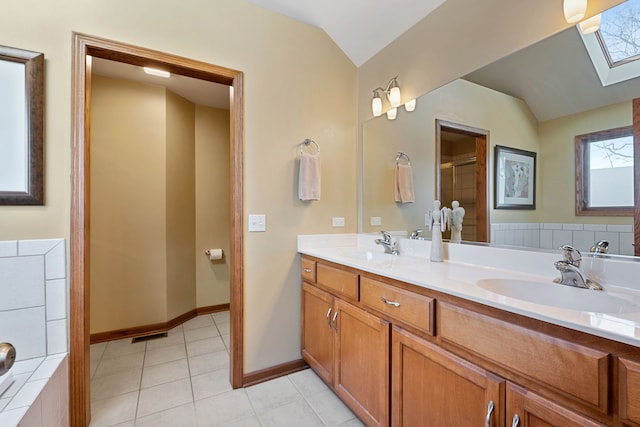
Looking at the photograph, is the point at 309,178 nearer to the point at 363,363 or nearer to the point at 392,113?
the point at 392,113

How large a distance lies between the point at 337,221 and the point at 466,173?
984 millimetres

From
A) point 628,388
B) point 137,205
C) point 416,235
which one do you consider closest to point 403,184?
point 416,235

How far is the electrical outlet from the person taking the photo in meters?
1.89

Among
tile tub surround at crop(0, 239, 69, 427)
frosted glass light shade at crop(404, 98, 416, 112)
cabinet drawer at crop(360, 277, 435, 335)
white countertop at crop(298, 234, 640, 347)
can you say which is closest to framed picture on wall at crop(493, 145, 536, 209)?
white countertop at crop(298, 234, 640, 347)

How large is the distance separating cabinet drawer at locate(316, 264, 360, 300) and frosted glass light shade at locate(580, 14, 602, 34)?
4.70 feet

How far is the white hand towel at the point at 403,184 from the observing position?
6.31 ft

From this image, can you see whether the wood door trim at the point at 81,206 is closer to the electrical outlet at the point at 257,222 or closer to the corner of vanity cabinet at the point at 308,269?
the electrical outlet at the point at 257,222

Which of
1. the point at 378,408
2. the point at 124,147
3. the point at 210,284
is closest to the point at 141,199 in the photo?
the point at 124,147

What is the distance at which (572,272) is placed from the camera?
3.42 feet

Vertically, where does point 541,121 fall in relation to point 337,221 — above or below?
above

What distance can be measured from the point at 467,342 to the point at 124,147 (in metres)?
2.99

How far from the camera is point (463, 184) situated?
5.36 feet

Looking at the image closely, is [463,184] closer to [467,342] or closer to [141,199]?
[467,342]

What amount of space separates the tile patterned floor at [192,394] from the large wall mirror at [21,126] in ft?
4.12
